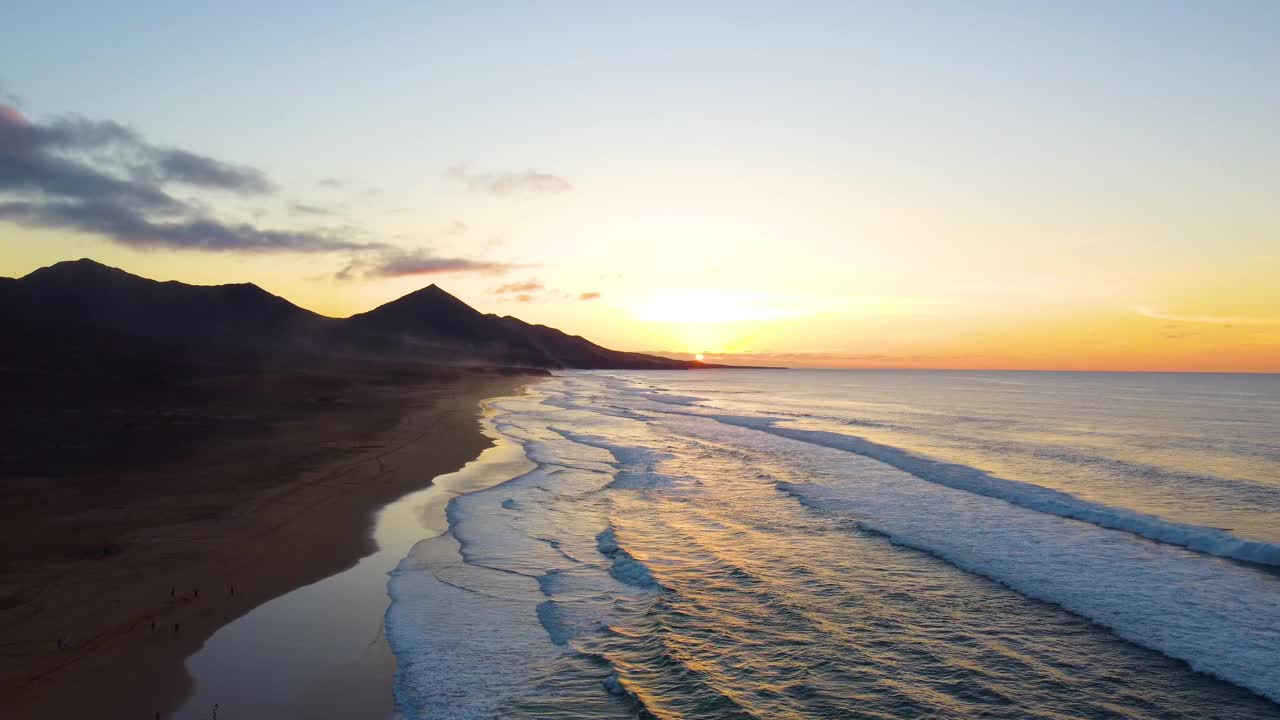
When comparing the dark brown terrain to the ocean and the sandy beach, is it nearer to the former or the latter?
the sandy beach

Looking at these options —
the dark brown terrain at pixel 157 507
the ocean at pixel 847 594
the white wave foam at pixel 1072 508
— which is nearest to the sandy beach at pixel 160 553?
the dark brown terrain at pixel 157 507

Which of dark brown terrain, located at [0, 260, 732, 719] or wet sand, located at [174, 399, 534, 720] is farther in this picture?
dark brown terrain, located at [0, 260, 732, 719]

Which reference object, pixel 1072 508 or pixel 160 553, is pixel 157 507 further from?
pixel 1072 508

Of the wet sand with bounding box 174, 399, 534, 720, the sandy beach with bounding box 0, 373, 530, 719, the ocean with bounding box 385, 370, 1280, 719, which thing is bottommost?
the ocean with bounding box 385, 370, 1280, 719

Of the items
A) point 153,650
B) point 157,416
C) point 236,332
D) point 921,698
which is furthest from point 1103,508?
point 236,332

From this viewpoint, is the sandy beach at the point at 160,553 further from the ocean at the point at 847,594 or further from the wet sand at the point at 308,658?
the ocean at the point at 847,594

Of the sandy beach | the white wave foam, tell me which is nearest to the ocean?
the white wave foam

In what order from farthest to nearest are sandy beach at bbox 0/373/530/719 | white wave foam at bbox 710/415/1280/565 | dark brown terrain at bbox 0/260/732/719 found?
white wave foam at bbox 710/415/1280/565 → dark brown terrain at bbox 0/260/732/719 → sandy beach at bbox 0/373/530/719

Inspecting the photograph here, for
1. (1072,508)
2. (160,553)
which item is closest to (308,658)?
(160,553)
